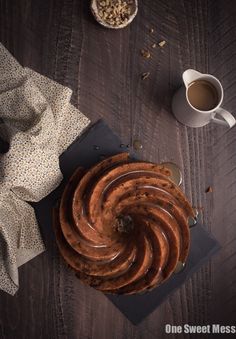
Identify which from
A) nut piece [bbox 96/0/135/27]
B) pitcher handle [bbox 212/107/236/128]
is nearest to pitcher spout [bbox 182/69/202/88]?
pitcher handle [bbox 212/107/236/128]

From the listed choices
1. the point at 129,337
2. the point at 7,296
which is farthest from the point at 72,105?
the point at 129,337

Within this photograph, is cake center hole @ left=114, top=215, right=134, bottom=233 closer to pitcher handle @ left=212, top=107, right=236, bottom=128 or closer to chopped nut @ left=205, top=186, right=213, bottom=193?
chopped nut @ left=205, top=186, right=213, bottom=193

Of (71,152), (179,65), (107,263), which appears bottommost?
(107,263)

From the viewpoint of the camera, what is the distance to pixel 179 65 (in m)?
1.29

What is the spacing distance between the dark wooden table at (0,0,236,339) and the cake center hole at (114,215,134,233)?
0.59 feet

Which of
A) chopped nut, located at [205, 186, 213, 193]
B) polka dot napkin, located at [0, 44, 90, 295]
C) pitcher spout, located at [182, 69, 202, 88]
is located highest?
pitcher spout, located at [182, 69, 202, 88]

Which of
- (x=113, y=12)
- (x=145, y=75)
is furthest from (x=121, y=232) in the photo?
(x=113, y=12)

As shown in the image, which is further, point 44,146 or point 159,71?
point 159,71

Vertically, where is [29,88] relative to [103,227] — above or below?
above

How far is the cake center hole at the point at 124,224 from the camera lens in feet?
3.89

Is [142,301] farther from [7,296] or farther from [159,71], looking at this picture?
[159,71]

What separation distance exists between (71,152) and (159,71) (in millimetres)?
332

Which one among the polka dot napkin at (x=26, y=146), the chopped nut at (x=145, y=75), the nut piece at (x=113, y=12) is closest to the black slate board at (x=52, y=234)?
the polka dot napkin at (x=26, y=146)

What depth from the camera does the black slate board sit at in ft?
4.02
